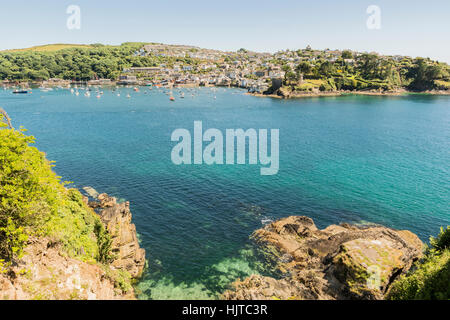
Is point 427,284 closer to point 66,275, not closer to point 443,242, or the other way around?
point 443,242

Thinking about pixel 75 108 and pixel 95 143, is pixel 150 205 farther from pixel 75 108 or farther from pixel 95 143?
pixel 75 108

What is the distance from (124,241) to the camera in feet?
110

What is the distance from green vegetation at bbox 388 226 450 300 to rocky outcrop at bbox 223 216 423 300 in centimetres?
139

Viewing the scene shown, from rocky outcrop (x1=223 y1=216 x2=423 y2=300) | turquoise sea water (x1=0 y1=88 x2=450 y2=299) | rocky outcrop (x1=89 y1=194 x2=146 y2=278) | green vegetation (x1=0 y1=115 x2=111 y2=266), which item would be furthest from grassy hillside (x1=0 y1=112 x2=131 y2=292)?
rocky outcrop (x1=223 y1=216 x2=423 y2=300)

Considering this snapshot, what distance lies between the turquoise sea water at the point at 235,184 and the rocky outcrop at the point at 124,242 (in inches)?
69.4

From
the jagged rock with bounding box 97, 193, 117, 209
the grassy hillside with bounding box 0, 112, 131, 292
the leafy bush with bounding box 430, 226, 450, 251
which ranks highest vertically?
the grassy hillside with bounding box 0, 112, 131, 292

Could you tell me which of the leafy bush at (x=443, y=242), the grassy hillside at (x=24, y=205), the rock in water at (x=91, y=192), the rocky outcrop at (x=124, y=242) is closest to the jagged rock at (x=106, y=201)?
the rock in water at (x=91, y=192)

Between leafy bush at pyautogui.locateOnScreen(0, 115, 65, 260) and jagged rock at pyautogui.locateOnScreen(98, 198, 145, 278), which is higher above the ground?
leafy bush at pyautogui.locateOnScreen(0, 115, 65, 260)

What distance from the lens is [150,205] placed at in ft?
152

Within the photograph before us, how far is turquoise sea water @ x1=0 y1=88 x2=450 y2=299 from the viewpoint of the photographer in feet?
114

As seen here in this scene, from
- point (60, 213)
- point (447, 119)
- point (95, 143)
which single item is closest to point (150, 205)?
point (60, 213)

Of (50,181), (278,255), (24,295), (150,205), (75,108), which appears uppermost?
(75,108)

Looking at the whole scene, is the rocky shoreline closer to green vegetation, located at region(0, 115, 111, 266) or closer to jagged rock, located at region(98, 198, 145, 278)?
jagged rock, located at region(98, 198, 145, 278)
